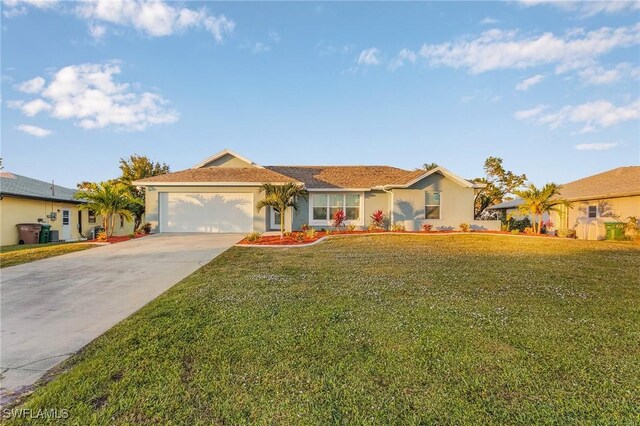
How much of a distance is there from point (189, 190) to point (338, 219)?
893cm

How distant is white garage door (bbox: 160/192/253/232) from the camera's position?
57.1 feet

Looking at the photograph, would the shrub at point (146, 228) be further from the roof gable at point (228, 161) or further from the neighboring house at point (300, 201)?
the roof gable at point (228, 161)

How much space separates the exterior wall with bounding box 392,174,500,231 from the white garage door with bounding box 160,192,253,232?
929 cm

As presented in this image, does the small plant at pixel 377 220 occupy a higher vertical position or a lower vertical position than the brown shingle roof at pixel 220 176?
lower

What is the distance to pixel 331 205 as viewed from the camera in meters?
19.2

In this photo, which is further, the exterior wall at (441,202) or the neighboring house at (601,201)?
the exterior wall at (441,202)

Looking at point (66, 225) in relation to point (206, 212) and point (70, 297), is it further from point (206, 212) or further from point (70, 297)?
point (70, 297)

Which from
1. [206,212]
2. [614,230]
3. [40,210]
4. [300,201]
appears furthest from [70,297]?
[614,230]

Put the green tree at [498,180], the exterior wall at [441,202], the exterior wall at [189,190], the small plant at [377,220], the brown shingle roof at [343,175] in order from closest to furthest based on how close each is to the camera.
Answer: the exterior wall at [189,190] → the small plant at [377,220] → the exterior wall at [441,202] → the brown shingle roof at [343,175] → the green tree at [498,180]

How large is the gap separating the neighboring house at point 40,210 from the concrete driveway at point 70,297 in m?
10.3

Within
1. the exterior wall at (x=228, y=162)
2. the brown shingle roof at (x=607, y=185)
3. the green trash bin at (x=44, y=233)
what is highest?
the exterior wall at (x=228, y=162)

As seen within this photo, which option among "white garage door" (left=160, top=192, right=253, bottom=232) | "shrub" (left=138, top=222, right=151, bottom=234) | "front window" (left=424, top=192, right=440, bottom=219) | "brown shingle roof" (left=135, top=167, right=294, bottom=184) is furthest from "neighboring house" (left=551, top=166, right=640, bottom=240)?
"shrub" (left=138, top=222, right=151, bottom=234)

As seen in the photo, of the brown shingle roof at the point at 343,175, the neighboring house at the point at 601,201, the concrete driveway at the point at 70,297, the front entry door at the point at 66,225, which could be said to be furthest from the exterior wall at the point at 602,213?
the front entry door at the point at 66,225

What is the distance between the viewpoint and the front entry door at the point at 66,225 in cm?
2112
